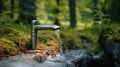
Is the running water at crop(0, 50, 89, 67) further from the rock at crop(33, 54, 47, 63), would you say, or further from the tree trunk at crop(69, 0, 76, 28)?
the tree trunk at crop(69, 0, 76, 28)

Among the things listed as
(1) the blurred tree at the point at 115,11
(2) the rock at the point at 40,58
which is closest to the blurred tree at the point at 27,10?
(1) the blurred tree at the point at 115,11

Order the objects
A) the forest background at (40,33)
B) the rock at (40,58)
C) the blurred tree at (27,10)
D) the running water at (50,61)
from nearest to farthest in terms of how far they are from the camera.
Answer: the running water at (50,61) < the rock at (40,58) < the forest background at (40,33) < the blurred tree at (27,10)

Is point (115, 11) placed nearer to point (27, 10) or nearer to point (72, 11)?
point (27, 10)

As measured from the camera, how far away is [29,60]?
653cm

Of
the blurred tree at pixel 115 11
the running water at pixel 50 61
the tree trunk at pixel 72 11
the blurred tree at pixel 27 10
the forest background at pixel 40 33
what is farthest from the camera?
the tree trunk at pixel 72 11

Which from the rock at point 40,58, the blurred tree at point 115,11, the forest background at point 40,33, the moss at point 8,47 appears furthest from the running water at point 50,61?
the blurred tree at point 115,11

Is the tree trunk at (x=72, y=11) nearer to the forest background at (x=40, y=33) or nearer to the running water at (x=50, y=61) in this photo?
the forest background at (x=40, y=33)

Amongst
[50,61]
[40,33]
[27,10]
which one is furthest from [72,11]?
[50,61]

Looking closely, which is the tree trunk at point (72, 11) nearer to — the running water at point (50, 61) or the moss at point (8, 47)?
the running water at point (50, 61)

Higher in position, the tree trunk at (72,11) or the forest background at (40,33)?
the forest background at (40,33)

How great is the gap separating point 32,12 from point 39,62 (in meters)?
5.59

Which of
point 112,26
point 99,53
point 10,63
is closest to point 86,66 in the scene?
point 99,53

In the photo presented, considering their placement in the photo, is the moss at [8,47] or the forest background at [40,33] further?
the forest background at [40,33]

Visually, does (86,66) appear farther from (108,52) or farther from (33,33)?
(33,33)
